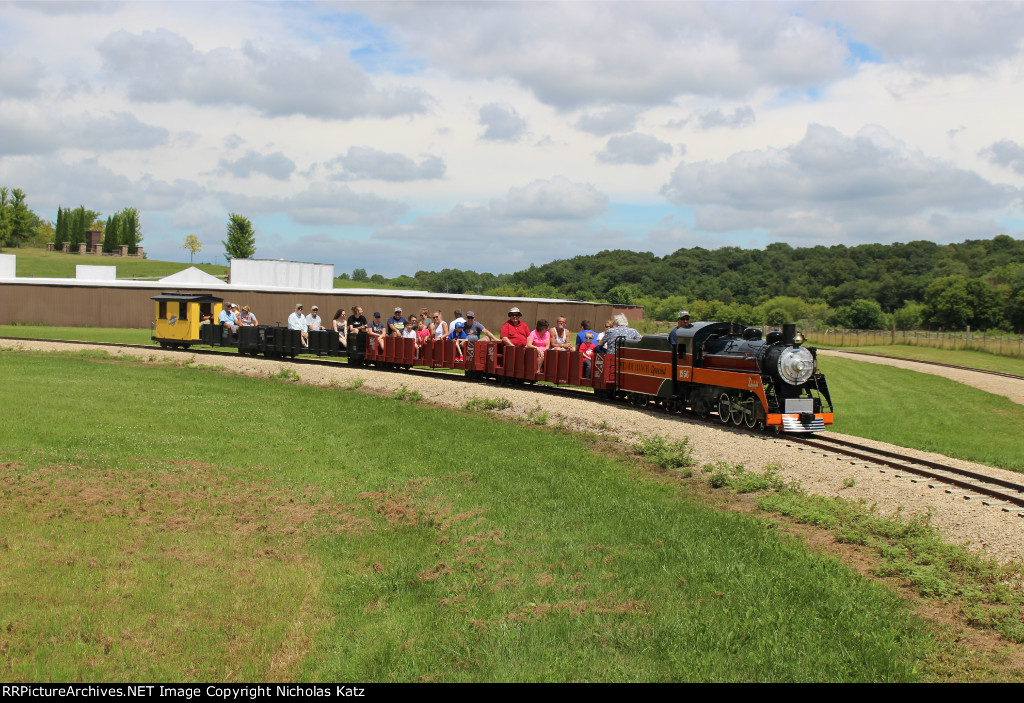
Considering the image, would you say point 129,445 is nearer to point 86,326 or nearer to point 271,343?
point 271,343

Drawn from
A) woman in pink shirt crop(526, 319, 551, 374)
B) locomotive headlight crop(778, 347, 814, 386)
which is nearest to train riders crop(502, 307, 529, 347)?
woman in pink shirt crop(526, 319, 551, 374)

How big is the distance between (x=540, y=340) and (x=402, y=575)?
15056mm

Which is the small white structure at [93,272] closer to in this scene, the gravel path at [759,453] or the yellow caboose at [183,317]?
the yellow caboose at [183,317]

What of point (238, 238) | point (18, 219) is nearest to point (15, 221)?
point (18, 219)

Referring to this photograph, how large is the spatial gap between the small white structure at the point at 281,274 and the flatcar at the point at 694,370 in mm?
41288

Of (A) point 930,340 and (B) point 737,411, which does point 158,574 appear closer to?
(B) point 737,411

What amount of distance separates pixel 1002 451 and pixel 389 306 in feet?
142

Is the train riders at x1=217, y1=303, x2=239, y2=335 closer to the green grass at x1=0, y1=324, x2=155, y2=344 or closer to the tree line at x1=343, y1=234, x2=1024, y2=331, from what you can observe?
the green grass at x1=0, y1=324, x2=155, y2=344

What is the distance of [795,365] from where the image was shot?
15.7 m

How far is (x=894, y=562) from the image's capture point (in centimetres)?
822

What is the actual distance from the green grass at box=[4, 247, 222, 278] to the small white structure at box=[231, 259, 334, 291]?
4005cm

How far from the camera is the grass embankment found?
6605 mm

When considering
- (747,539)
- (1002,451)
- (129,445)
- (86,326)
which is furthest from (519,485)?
(86,326)

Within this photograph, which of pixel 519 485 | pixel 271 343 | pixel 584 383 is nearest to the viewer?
pixel 519 485
